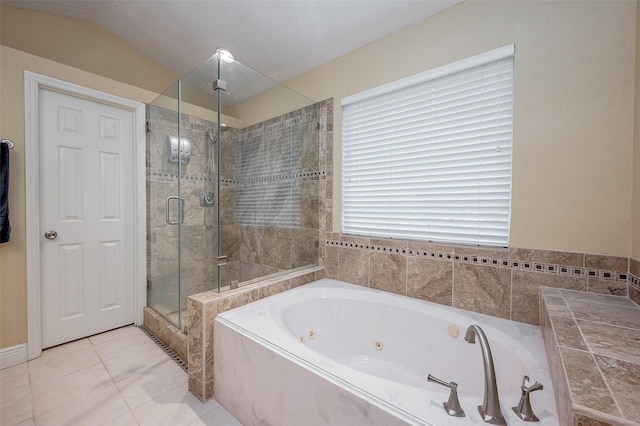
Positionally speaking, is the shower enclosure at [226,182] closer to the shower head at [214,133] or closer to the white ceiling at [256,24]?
the shower head at [214,133]

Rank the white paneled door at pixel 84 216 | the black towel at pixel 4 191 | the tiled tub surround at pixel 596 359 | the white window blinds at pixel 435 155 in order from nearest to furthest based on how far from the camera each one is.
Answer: the tiled tub surround at pixel 596 359
the white window blinds at pixel 435 155
the black towel at pixel 4 191
the white paneled door at pixel 84 216

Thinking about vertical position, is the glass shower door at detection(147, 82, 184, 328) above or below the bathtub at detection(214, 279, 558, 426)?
above

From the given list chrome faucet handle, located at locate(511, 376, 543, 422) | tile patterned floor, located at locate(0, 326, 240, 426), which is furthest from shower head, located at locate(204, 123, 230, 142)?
chrome faucet handle, located at locate(511, 376, 543, 422)

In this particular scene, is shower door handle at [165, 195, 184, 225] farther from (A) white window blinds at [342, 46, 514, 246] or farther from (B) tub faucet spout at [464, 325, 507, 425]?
(B) tub faucet spout at [464, 325, 507, 425]

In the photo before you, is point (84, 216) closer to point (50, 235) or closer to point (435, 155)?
point (50, 235)

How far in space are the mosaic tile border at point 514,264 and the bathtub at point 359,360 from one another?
1.02 ft

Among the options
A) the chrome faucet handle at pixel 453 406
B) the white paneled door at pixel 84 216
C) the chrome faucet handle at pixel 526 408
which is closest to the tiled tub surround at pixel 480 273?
the chrome faucet handle at pixel 526 408

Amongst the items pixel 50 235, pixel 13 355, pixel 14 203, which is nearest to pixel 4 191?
pixel 14 203

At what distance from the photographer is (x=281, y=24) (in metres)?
1.97

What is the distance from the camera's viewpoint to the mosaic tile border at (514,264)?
1.24 m

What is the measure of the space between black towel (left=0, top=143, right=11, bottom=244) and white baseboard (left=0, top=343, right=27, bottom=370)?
746 mm

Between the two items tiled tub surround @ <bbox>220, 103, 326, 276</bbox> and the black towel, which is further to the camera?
tiled tub surround @ <bbox>220, 103, 326, 276</bbox>

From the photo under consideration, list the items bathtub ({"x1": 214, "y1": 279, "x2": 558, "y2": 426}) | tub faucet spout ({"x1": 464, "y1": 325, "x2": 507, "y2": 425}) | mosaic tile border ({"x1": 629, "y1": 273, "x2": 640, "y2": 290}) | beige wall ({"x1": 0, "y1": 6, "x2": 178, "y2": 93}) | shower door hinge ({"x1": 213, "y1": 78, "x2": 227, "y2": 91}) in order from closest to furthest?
tub faucet spout ({"x1": 464, "y1": 325, "x2": 507, "y2": 425}), bathtub ({"x1": 214, "y1": 279, "x2": 558, "y2": 426}), mosaic tile border ({"x1": 629, "y1": 273, "x2": 640, "y2": 290}), shower door hinge ({"x1": 213, "y1": 78, "x2": 227, "y2": 91}), beige wall ({"x1": 0, "y1": 6, "x2": 178, "y2": 93})

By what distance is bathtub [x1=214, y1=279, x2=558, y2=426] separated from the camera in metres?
0.85
